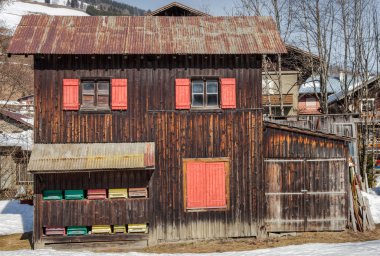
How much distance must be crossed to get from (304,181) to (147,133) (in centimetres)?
648

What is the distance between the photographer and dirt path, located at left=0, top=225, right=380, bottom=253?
14.8 metres

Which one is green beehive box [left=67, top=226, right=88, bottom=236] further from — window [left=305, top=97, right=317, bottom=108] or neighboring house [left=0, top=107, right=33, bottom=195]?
window [left=305, top=97, right=317, bottom=108]

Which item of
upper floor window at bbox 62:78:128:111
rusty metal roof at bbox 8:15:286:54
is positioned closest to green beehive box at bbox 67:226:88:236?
upper floor window at bbox 62:78:128:111

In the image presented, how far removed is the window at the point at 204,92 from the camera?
1566 centimetres

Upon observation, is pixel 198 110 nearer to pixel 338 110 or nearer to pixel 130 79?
pixel 130 79

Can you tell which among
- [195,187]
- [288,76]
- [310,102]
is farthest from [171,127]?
[310,102]

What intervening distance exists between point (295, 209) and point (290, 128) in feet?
10.5

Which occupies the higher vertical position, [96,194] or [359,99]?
[359,99]

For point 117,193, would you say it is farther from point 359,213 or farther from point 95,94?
point 359,213

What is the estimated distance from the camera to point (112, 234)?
1510 centimetres

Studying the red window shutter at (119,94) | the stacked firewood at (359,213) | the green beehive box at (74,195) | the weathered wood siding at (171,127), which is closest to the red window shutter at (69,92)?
the weathered wood siding at (171,127)

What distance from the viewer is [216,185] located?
15.5 meters

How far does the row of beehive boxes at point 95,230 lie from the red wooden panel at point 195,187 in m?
2.00

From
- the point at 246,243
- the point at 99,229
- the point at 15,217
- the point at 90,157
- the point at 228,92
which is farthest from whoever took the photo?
the point at 15,217
